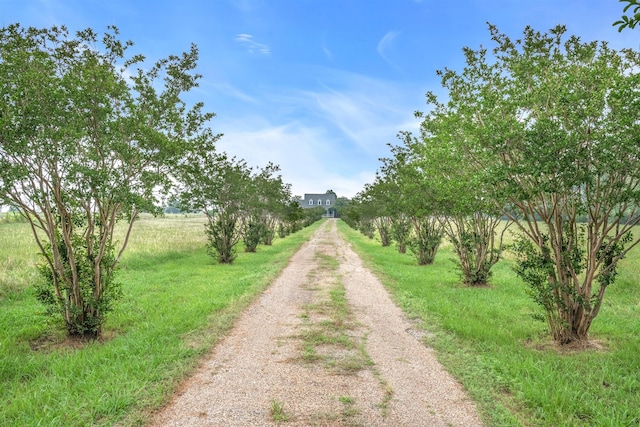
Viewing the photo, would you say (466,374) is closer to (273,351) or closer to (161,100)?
(273,351)

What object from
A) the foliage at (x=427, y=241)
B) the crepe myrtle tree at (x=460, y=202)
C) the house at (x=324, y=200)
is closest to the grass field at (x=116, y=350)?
the crepe myrtle tree at (x=460, y=202)

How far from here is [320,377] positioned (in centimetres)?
552

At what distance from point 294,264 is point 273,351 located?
37.3ft

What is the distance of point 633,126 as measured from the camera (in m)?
5.67

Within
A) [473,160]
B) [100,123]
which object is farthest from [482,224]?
[100,123]

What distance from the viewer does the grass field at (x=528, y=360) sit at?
15.3 feet

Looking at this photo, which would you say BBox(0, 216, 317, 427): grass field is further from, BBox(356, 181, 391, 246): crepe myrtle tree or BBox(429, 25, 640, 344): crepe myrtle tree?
BBox(356, 181, 391, 246): crepe myrtle tree

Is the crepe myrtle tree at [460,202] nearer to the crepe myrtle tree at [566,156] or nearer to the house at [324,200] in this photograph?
the crepe myrtle tree at [566,156]

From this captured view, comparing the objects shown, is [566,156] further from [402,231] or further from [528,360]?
[402,231]

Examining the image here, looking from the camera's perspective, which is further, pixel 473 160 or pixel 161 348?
pixel 473 160

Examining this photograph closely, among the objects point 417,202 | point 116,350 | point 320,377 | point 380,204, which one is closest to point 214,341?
point 116,350

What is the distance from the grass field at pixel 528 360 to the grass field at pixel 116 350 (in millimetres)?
4414

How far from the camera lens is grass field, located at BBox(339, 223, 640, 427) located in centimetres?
467

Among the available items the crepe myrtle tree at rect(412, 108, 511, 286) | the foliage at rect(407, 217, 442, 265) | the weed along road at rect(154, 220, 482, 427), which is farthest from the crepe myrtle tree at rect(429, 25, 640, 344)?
the foliage at rect(407, 217, 442, 265)
